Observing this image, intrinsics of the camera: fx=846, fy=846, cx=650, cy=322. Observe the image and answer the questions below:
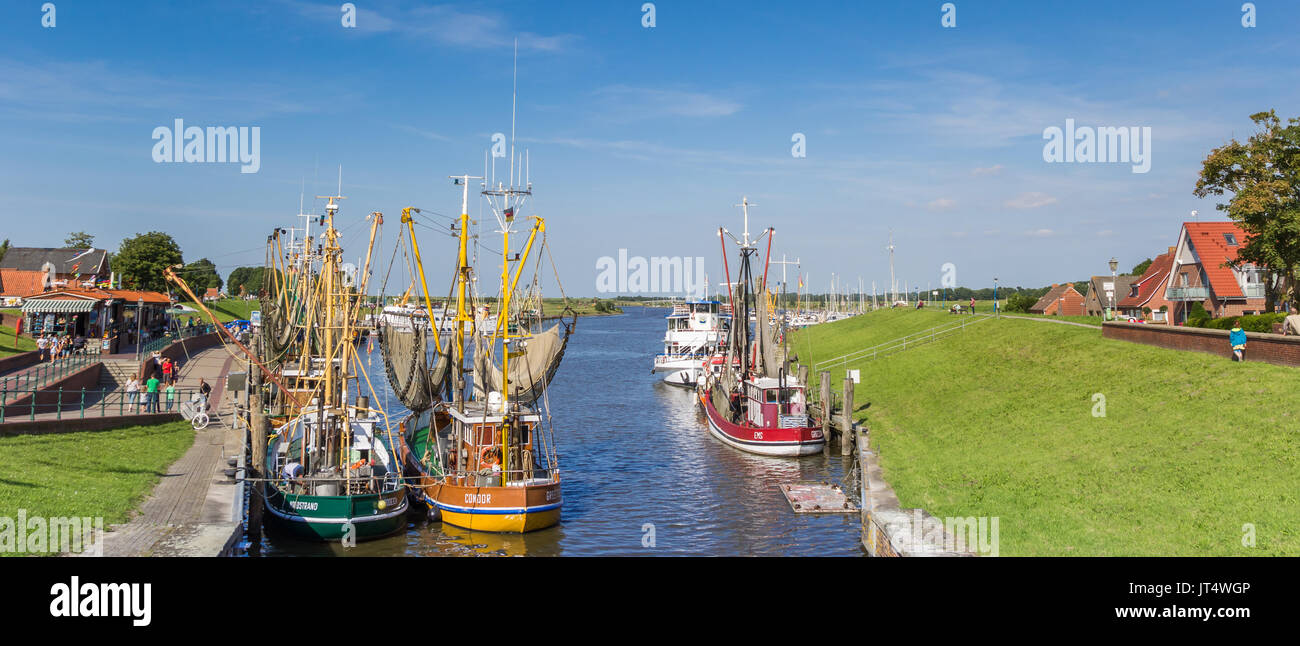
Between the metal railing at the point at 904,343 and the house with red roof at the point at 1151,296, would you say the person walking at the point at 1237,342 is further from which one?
the house with red roof at the point at 1151,296

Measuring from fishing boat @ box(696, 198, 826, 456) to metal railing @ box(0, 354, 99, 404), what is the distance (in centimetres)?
3089

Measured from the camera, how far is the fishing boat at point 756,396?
1606 inches

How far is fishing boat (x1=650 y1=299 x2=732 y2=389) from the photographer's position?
247 ft

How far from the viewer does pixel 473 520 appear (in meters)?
27.1

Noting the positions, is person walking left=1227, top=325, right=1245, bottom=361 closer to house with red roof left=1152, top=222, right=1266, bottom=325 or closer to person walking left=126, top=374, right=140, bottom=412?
house with red roof left=1152, top=222, right=1266, bottom=325

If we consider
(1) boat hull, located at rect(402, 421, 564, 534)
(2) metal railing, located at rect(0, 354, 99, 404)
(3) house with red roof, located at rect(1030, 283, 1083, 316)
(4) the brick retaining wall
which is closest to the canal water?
(1) boat hull, located at rect(402, 421, 564, 534)

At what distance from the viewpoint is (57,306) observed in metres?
52.2

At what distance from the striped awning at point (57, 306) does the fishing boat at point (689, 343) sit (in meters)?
43.2

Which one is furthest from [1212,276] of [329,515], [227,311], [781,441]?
[227,311]

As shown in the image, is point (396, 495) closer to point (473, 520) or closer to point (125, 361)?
point (473, 520)

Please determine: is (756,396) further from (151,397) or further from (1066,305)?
(1066,305)
